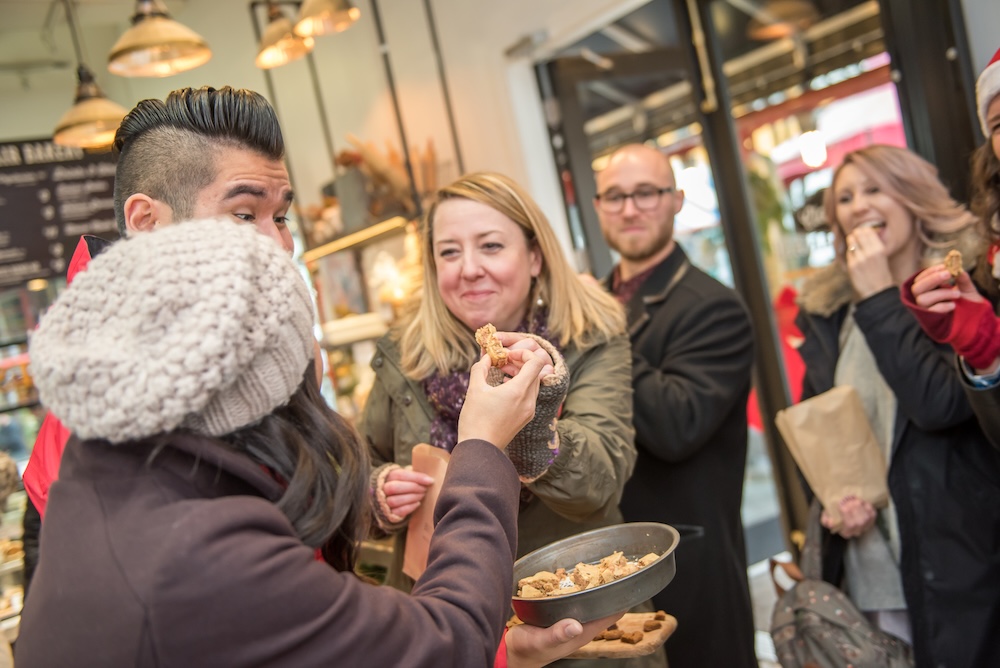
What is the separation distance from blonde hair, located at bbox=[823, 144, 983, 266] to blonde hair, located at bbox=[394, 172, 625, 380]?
0.93 meters

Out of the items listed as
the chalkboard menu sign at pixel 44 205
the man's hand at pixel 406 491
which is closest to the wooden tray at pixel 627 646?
the man's hand at pixel 406 491

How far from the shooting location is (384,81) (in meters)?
5.13

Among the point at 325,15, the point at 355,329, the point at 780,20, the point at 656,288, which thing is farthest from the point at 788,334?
the point at 325,15

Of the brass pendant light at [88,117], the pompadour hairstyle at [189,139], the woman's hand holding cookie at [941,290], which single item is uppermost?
the brass pendant light at [88,117]

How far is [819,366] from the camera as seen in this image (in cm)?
258

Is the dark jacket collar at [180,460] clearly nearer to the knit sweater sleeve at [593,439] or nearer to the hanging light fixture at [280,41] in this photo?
the knit sweater sleeve at [593,439]

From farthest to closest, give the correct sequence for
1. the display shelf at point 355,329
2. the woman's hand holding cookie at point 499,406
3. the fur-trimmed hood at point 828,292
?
the display shelf at point 355,329 < the fur-trimmed hood at point 828,292 < the woman's hand holding cookie at point 499,406

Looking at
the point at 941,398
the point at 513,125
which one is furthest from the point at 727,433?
the point at 513,125

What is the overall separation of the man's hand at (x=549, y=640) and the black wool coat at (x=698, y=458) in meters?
0.98

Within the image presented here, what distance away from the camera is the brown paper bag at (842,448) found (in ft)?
7.50

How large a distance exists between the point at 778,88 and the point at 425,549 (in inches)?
118

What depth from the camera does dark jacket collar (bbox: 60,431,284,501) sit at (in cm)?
91

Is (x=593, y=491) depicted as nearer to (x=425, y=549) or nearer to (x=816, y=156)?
(x=425, y=549)

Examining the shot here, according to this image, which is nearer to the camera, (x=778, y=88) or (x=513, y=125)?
(x=778, y=88)
